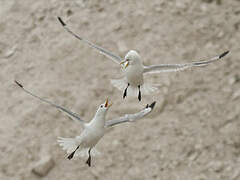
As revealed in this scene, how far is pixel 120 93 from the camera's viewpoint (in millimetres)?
8156

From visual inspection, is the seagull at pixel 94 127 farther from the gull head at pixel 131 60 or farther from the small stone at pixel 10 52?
the small stone at pixel 10 52

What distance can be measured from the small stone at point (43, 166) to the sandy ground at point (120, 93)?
0.06 meters

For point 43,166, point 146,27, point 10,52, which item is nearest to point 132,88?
point 43,166

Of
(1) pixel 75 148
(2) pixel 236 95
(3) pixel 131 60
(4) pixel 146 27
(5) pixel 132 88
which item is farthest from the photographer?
(4) pixel 146 27

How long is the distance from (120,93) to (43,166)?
1.69m

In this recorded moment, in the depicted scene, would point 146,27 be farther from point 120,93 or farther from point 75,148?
point 75,148

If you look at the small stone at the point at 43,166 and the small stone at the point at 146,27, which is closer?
the small stone at the point at 43,166

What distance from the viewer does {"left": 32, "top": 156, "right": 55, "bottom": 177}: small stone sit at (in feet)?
25.2

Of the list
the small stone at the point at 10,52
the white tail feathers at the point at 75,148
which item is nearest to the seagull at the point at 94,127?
the white tail feathers at the point at 75,148

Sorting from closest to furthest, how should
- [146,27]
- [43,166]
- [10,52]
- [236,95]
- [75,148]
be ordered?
[75,148], [43,166], [236,95], [146,27], [10,52]

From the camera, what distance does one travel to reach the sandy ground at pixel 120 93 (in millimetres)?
7789

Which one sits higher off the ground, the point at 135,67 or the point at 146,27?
the point at 135,67

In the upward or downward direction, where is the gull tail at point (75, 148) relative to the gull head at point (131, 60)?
downward

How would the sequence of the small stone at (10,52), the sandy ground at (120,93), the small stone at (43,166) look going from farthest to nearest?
the small stone at (10,52) → the sandy ground at (120,93) → the small stone at (43,166)
